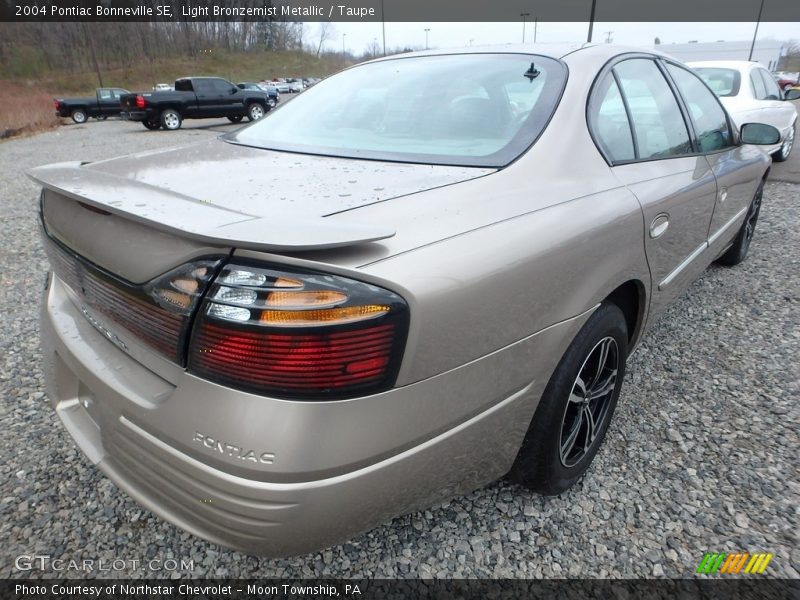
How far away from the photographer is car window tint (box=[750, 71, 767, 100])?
689cm

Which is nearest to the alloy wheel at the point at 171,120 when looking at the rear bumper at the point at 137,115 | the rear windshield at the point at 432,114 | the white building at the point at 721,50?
the rear bumper at the point at 137,115

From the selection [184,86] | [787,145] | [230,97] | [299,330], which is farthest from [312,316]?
[184,86]

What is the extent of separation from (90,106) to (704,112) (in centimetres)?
2810

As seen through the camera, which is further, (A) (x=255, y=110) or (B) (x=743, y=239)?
(A) (x=255, y=110)

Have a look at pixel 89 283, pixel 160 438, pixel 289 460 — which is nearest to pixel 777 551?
pixel 289 460

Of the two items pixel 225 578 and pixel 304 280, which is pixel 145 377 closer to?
pixel 304 280

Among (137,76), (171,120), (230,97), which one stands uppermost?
(137,76)

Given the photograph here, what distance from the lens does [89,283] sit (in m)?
1.43

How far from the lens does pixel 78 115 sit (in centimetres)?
2388

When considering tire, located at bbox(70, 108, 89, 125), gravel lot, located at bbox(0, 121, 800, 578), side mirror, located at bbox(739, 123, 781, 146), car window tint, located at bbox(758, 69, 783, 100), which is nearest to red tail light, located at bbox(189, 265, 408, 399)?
gravel lot, located at bbox(0, 121, 800, 578)

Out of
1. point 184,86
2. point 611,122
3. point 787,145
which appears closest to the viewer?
point 611,122

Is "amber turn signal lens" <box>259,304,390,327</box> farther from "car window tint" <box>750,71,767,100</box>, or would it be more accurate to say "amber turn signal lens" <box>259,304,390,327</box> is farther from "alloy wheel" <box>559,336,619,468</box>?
"car window tint" <box>750,71,767,100</box>

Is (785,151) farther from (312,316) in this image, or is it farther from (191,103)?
(191,103)

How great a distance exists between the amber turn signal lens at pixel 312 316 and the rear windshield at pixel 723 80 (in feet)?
24.6
